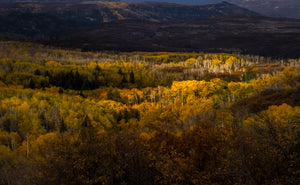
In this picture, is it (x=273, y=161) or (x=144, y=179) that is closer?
(x=273, y=161)

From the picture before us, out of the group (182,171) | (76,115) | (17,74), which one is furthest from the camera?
(17,74)

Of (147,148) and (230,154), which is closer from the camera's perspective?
(230,154)

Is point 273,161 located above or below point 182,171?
above

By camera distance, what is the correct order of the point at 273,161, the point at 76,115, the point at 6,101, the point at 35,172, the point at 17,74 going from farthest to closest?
the point at 17,74
the point at 6,101
the point at 76,115
the point at 35,172
the point at 273,161

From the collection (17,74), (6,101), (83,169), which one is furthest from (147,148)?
(17,74)

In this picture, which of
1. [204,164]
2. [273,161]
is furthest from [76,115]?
[273,161]

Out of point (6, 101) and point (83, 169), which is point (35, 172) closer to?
point (83, 169)

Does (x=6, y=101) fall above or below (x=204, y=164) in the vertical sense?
below

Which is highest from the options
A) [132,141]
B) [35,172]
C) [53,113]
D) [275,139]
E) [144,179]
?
[275,139]

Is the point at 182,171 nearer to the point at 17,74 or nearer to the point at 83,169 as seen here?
the point at 83,169
